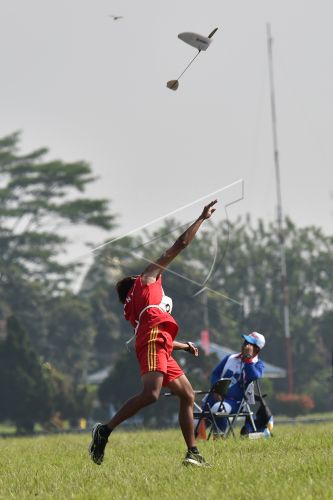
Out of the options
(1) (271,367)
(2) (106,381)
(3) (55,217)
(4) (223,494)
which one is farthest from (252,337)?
(3) (55,217)

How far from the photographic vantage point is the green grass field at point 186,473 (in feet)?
28.8

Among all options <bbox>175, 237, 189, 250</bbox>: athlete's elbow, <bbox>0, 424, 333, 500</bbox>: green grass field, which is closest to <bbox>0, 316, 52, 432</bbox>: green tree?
<bbox>0, 424, 333, 500</bbox>: green grass field

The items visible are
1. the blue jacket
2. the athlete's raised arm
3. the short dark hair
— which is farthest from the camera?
the blue jacket

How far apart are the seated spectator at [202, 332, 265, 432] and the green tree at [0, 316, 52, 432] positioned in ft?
127

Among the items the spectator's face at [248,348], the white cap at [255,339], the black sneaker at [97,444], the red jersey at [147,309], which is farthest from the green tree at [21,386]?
the red jersey at [147,309]

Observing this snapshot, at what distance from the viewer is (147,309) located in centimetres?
1061

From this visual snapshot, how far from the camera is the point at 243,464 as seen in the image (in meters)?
Result: 10.3

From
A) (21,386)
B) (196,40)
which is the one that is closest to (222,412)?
(196,40)

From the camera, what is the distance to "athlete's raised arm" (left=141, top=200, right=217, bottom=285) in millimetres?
10438

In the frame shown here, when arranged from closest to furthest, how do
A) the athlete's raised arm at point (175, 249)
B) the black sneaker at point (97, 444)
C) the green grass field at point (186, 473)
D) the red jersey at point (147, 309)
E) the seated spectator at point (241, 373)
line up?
1. the green grass field at point (186, 473)
2. the athlete's raised arm at point (175, 249)
3. the red jersey at point (147, 309)
4. the black sneaker at point (97, 444)
5. the seated spectator at point (241, 373)

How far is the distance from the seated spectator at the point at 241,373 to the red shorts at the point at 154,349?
19.7 feet

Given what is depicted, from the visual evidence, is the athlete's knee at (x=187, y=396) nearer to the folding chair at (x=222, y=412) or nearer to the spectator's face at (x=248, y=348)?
the folding chair at (x=222, y=412)

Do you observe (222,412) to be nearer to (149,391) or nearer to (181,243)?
(149,391)

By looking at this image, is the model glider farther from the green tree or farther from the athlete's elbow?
the green tree
